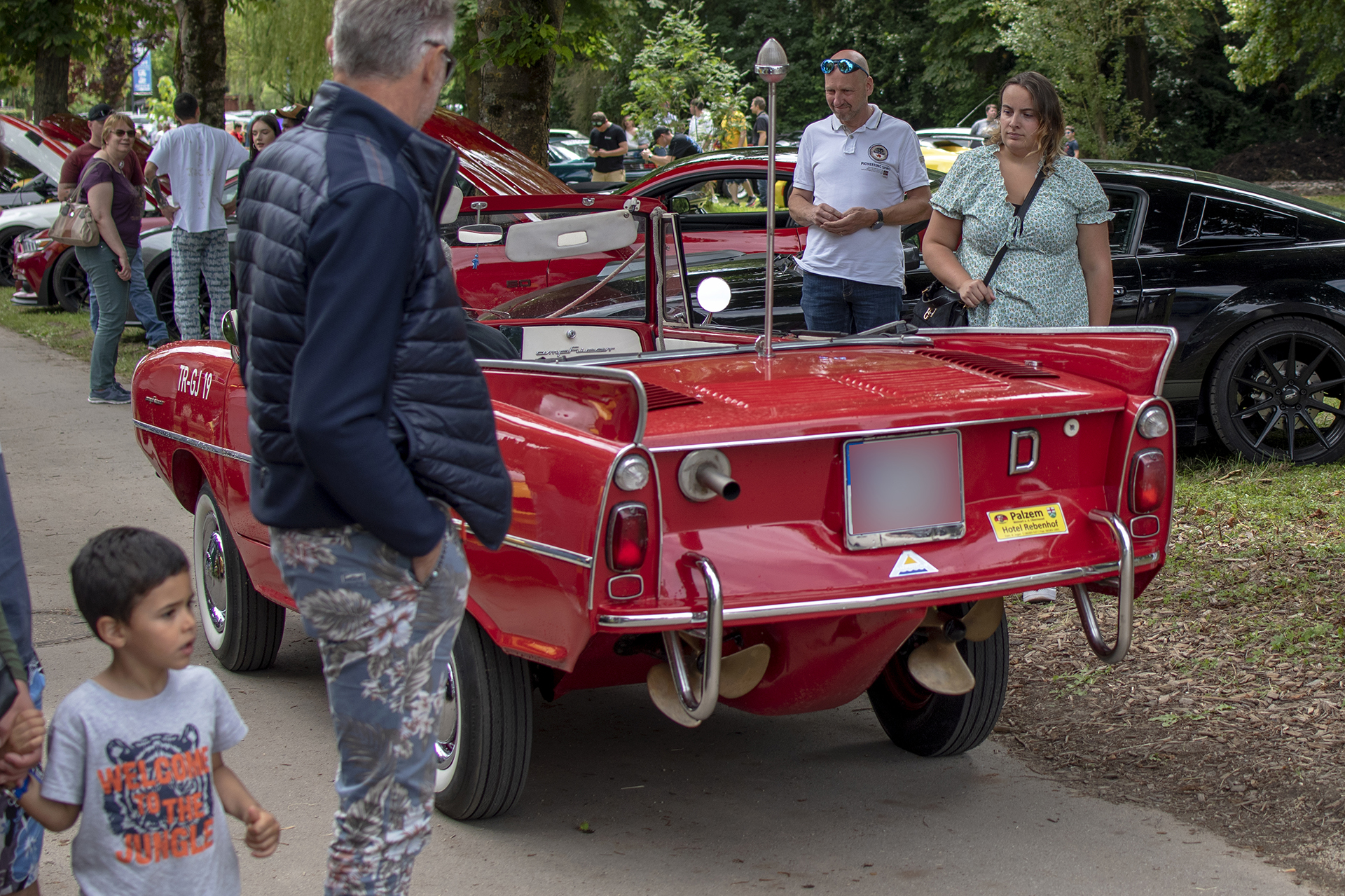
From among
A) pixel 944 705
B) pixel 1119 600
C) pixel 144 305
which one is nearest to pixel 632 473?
pixel 1119 600

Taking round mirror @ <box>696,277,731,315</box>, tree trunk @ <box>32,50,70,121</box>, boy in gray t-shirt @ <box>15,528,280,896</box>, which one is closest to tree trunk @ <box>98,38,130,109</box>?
tree trunk @ <box>32,50,70,121</box>

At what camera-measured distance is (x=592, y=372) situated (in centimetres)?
320

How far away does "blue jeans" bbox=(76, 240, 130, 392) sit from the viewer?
10.1m

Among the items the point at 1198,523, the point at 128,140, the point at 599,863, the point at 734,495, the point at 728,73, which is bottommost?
the point at 599,863

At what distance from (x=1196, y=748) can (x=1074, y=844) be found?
0.78 meters

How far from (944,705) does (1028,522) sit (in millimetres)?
863

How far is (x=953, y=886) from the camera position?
3346 millimetres

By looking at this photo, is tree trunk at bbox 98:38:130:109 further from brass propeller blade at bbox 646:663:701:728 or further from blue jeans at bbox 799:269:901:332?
brass propeller blade at bbox 646:663:701:728

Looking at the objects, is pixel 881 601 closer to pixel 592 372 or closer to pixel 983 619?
pixel 983 619

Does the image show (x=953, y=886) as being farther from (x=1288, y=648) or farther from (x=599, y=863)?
(x=1288, y=648)

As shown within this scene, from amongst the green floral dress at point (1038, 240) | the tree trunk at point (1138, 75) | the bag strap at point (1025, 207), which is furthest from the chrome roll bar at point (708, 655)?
the tree trunk at point (1138, 75)

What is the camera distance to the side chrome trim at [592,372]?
3.06 metres

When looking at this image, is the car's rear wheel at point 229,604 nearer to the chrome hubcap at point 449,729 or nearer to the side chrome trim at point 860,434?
the chrome hubcap at point 449,729

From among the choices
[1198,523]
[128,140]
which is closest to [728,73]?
[128,140]
